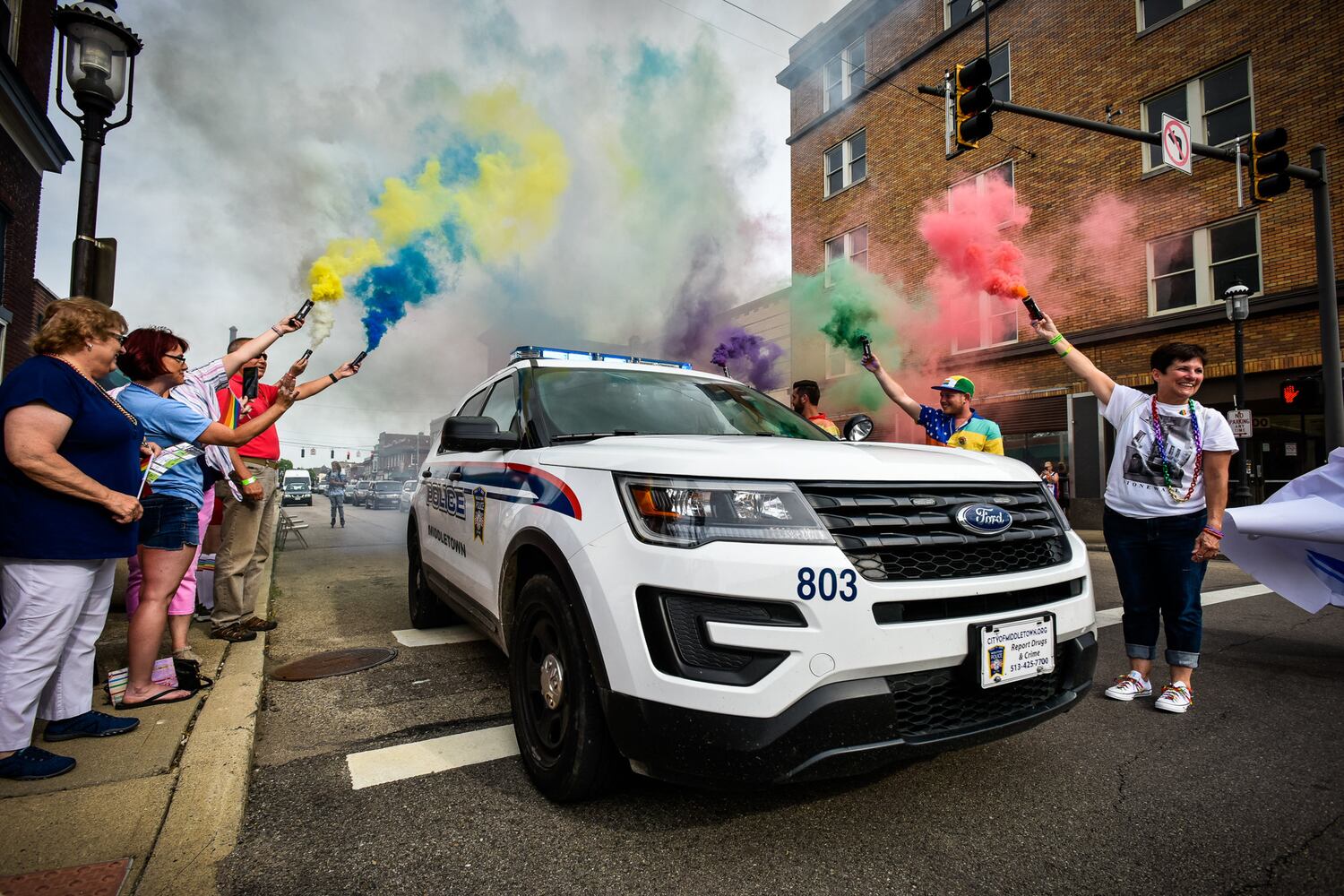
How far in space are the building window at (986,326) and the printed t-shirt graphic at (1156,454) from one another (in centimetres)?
1376

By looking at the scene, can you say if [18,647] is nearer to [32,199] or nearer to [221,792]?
[221,792]

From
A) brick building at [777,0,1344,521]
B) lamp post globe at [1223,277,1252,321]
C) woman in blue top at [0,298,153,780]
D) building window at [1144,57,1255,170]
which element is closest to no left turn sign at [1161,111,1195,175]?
lamp post globe at [1223,277,1252,321]

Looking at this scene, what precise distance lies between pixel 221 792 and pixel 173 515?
152 cm

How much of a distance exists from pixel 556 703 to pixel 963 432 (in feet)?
12.5

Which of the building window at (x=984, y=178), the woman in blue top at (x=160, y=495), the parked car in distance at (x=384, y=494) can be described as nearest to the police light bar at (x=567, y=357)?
the woman in blue top at (x=160, y=495)

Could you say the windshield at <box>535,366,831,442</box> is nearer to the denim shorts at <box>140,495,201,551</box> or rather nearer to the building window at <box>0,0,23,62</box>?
the denim shorts at <box>140,495,201,551</box>

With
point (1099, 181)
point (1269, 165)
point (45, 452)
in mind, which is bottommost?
point (45, 452)

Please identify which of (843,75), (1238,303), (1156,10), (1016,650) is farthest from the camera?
(843,75)

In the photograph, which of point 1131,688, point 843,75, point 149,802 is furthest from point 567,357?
point 843,75

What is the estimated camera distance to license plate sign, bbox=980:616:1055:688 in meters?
2.06

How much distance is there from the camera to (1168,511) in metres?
3.46

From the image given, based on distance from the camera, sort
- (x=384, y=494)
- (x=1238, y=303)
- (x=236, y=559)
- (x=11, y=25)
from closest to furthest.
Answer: (x=236, y=559)
(x=11, y=25)
(x=1238, y=303)
(x=384, y=494)

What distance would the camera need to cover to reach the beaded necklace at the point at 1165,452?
11.3ft

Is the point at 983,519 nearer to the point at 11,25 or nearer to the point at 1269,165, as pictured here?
the point at 1269,165
